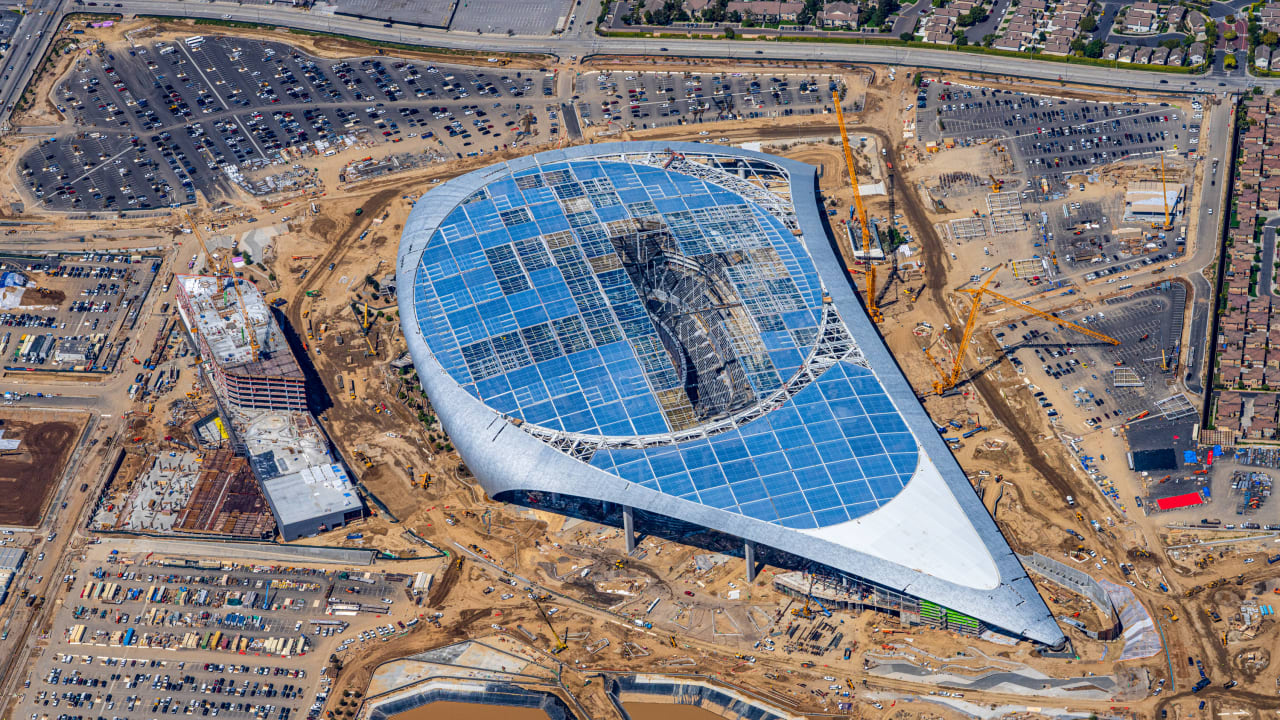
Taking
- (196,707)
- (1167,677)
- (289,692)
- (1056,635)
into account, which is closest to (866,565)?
(1056,635)

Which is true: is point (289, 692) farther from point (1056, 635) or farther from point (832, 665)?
point (1056, 635)

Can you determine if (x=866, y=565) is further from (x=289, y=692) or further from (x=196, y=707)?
(x=196, y=707)

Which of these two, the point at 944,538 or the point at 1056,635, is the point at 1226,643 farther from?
the point at 944,538

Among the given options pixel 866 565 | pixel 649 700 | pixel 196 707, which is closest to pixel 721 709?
pixel 649 700

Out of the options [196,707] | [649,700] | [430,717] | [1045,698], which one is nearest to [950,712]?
[1045,698]

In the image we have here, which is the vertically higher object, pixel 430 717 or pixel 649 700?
pixel 430 717

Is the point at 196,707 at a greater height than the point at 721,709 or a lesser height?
greater

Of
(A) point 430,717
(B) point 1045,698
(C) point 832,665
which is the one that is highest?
(A) point 430,717

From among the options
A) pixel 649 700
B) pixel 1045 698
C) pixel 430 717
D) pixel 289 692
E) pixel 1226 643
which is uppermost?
pixel 289 692
